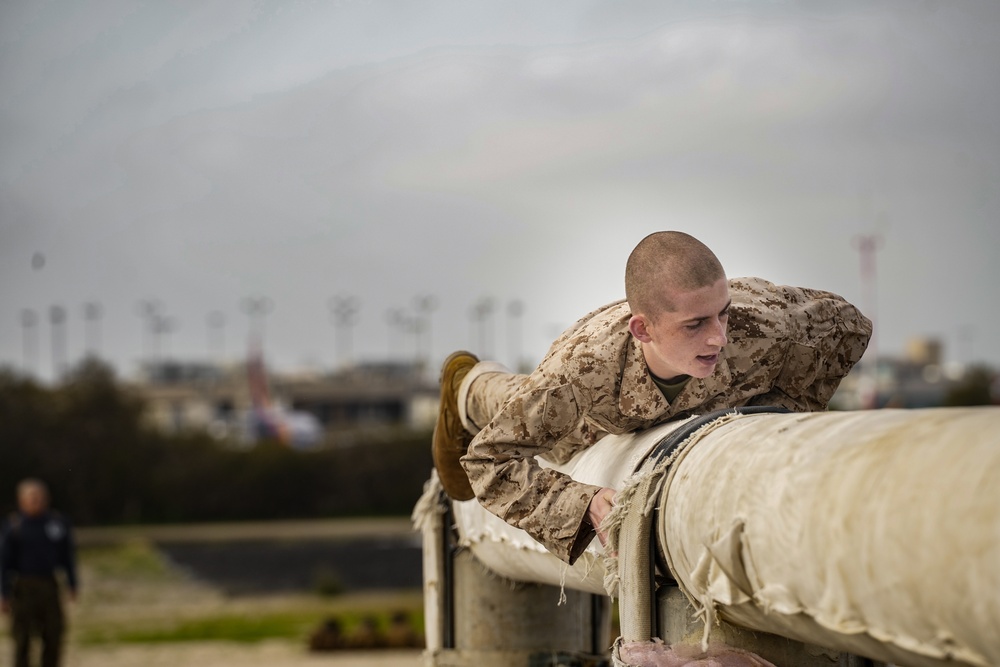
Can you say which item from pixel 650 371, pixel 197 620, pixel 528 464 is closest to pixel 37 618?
pixel 197 620

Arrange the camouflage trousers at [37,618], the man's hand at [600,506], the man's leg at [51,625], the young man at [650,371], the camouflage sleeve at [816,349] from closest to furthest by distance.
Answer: the man's hand at [600,506], the young man at [650,371], the camouflage sleeve at [816,349], the camouflage trousers at [37,618], the man's leg at [51,625]

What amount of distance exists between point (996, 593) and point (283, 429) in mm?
55008

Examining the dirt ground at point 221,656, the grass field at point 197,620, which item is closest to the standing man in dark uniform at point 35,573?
the dirt ground at point 221,656

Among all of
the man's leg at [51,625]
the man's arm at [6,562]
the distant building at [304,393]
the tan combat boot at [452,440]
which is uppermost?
the tan combat boot at [452,440]

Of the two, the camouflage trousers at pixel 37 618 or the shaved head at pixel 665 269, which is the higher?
the shaved head at pixel 665 269

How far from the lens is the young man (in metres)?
2.62

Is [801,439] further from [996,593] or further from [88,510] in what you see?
[88,510]

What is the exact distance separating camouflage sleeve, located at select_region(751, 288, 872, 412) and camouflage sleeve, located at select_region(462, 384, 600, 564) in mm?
575

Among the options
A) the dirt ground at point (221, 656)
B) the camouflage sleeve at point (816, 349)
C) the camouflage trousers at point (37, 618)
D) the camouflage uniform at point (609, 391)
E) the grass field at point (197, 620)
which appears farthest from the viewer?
the grass field at point (197, 620)

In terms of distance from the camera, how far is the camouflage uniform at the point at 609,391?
274cm

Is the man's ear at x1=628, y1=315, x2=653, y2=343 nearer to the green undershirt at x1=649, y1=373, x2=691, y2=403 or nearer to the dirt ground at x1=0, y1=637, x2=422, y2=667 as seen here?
the green undershirt at x1=649, y1=373, x2=691, y2=403

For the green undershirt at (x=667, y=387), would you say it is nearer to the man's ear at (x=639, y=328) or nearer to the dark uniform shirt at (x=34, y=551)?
the man's ear at (x=639, y=328)

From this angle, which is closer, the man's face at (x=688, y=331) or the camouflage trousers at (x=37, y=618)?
the man's face at (x=688, y=331)

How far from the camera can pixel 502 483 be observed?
2824 mm
